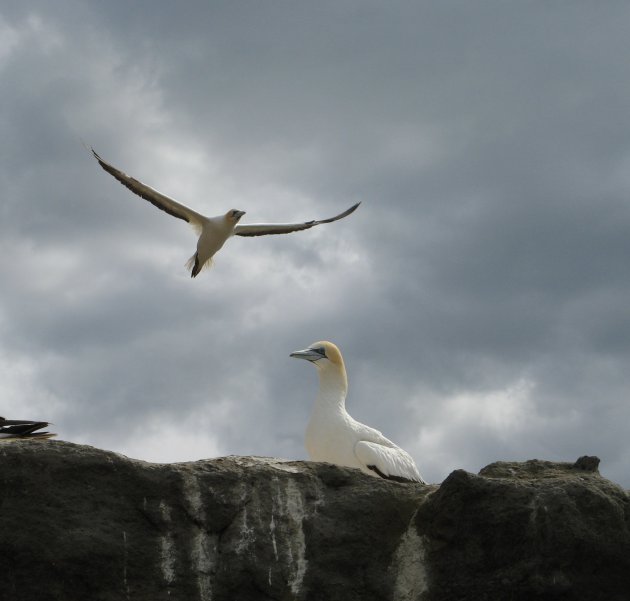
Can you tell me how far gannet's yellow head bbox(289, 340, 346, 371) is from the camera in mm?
13516

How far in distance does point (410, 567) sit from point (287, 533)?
0.88 meters

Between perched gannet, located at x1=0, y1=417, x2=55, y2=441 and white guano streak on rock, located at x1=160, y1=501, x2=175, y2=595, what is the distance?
1.34m

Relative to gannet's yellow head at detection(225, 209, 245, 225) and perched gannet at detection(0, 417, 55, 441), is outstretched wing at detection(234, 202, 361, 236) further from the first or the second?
perched gannet at detection(0, 417, 55, 441)

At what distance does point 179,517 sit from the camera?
8078mm

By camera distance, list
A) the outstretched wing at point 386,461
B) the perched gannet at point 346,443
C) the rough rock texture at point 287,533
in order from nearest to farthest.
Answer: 1. the rough rock texture at point 287,533
2. the outstretched wing at point 386,461
3. the perched gannet at point 346,443

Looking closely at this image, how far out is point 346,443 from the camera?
12.3 m

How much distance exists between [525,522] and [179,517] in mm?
2328

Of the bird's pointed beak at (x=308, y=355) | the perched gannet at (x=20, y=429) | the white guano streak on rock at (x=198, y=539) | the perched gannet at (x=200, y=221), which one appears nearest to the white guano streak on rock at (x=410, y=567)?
the white guano streak on rock at (x=198, y=539)

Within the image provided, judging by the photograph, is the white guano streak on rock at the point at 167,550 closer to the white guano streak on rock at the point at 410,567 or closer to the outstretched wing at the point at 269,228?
the white guano streak on rock at the point at 410,567

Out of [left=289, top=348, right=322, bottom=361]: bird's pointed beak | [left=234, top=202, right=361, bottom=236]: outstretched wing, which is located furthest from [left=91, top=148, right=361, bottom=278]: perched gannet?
[left=289, top=348, right=322, bottom=361]: bird's pointed beak

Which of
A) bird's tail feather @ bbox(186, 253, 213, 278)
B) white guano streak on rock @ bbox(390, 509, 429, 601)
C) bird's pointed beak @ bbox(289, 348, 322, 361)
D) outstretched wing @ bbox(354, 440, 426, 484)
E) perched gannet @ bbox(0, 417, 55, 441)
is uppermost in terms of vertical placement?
bird's tail feather @ bbox(186, 253, 213, 278)

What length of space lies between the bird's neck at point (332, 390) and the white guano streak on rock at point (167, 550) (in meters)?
4.95

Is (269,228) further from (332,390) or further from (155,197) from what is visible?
(332,390)

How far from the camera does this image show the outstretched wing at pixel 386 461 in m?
11.9
